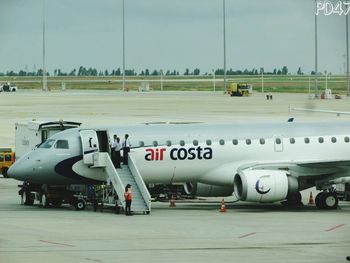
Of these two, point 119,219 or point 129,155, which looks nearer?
point 119,219

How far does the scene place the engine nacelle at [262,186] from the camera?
142 feet

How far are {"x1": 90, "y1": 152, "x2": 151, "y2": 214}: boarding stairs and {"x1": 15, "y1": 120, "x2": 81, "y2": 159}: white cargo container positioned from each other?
28.0 feet

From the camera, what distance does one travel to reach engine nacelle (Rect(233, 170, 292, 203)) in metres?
43.4

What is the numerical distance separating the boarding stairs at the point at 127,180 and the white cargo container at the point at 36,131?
336 inches

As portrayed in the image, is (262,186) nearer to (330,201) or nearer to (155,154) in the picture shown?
(330,201)

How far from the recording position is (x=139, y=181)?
43.2 metres

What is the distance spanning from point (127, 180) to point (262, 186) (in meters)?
5.39

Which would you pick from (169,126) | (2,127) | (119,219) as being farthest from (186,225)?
(2,127)

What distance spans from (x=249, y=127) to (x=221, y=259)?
17552mm

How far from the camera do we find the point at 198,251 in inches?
1206

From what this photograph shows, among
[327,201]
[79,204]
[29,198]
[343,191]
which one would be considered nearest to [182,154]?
[79,204]

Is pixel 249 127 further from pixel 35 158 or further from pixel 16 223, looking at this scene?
pixel 16 223

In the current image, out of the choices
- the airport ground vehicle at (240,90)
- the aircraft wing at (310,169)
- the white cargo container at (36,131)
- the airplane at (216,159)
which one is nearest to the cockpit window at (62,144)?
the airplane at (216,159)

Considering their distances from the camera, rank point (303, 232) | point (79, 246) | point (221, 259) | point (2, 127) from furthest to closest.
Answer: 1. point (2, 127)
2. point (303, 232)
3. point (79, 246)
4. point (221, 259)
